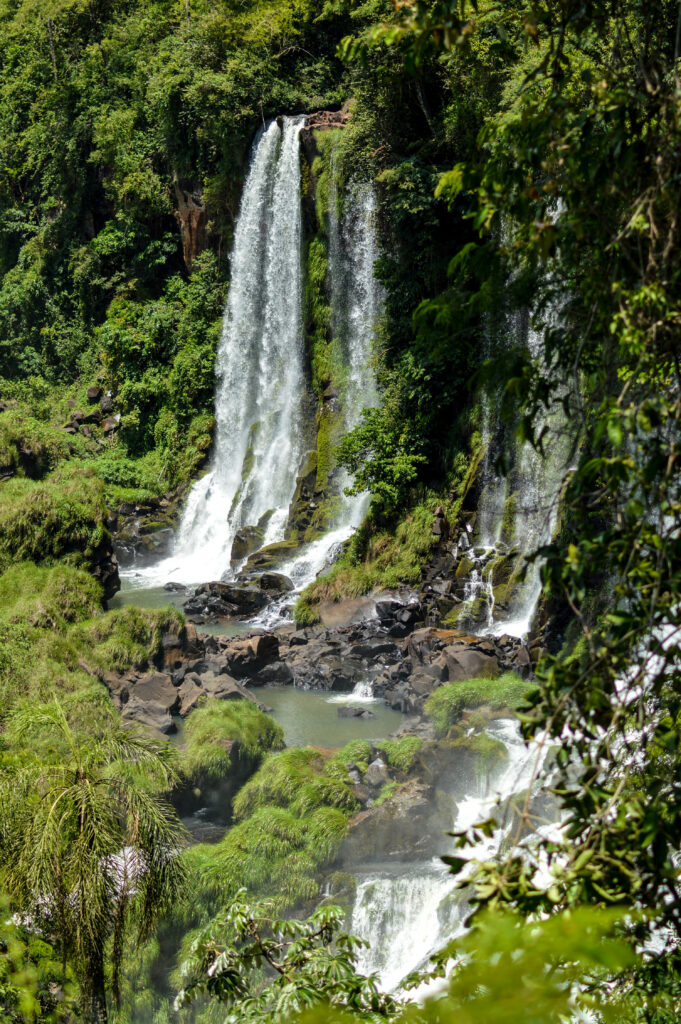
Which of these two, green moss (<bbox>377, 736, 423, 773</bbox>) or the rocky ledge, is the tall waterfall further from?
green moss (<bbox>377, 736, 423, 773</bbox>)

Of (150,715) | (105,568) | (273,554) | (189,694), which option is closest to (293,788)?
(150,715)

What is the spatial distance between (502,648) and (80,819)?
9239 mm

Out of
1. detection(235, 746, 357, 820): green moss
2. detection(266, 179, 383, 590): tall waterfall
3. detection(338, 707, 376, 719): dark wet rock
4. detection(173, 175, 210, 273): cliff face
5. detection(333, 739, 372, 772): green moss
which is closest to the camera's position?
detection(235, 746, 357, 820): green moss

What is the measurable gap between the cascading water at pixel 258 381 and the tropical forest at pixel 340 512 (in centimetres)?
11

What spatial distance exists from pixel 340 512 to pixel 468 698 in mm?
8778

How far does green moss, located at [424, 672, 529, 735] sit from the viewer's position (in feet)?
37.6

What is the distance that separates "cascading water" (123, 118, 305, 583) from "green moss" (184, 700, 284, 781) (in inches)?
373

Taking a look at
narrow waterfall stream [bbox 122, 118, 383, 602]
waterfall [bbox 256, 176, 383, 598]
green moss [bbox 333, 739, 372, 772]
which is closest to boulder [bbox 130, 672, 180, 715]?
green moss [bbox 333, 739, 372, 772]

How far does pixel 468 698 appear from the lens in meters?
11.7

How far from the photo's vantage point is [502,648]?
13.5 meters

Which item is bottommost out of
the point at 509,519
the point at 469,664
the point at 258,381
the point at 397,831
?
the point at 397,831

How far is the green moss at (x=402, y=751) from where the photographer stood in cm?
1052

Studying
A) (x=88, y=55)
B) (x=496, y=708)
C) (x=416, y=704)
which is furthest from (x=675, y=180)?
(x=88, y=55)

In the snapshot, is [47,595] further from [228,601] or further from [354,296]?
[354,296]
